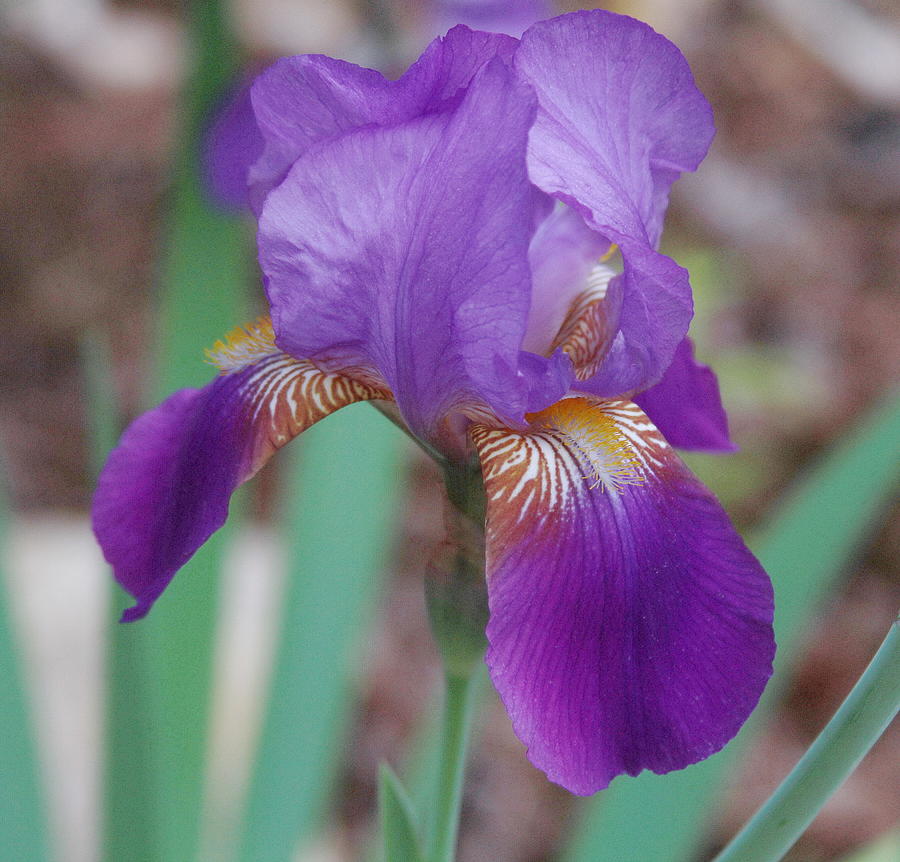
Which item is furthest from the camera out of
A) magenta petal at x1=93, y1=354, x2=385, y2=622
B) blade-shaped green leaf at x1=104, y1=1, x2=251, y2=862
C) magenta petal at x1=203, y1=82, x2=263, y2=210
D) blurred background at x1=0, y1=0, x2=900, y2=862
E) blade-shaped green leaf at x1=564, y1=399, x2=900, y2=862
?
blurred background at x1=0, y1=0, x2=900, y2=862

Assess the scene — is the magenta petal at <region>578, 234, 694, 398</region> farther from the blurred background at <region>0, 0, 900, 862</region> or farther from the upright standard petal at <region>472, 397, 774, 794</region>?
→ the blurred background at <region>0, 0, 900, 862</region>

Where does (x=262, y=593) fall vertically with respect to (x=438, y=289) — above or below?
below

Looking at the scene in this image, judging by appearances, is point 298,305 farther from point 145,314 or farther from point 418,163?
point 145,314

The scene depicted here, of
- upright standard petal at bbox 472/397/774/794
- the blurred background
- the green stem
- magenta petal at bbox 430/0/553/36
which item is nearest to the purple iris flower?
upright standard petal at bbox 472/397/774/794

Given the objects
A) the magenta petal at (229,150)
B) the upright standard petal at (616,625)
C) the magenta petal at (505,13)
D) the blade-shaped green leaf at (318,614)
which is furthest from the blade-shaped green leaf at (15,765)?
the magenta petal at (505,13)

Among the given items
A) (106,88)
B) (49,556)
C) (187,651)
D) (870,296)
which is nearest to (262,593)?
(49,556)

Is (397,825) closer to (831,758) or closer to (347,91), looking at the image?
(831,758)
